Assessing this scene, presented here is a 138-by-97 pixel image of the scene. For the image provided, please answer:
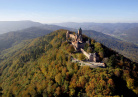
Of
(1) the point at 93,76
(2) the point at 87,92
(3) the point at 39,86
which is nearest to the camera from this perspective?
(2) the point at 87,92

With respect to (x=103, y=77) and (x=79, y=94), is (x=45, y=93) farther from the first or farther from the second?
(x=103, y=77)

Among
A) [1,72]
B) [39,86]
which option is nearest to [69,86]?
[39,86]

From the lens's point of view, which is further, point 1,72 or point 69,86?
point 1,72

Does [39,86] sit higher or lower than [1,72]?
higher

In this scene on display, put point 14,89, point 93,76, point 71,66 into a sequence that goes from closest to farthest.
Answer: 1. point 93,76
2. point 71,66
3. point 14,89

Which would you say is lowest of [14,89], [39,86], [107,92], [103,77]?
[14,89]

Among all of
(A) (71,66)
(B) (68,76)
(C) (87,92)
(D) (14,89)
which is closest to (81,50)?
(A) (71,66)

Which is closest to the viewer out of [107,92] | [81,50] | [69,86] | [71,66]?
[107,92]

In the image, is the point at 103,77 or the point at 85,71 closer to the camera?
the point at 103,77

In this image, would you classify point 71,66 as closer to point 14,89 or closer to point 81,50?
point 81,50
